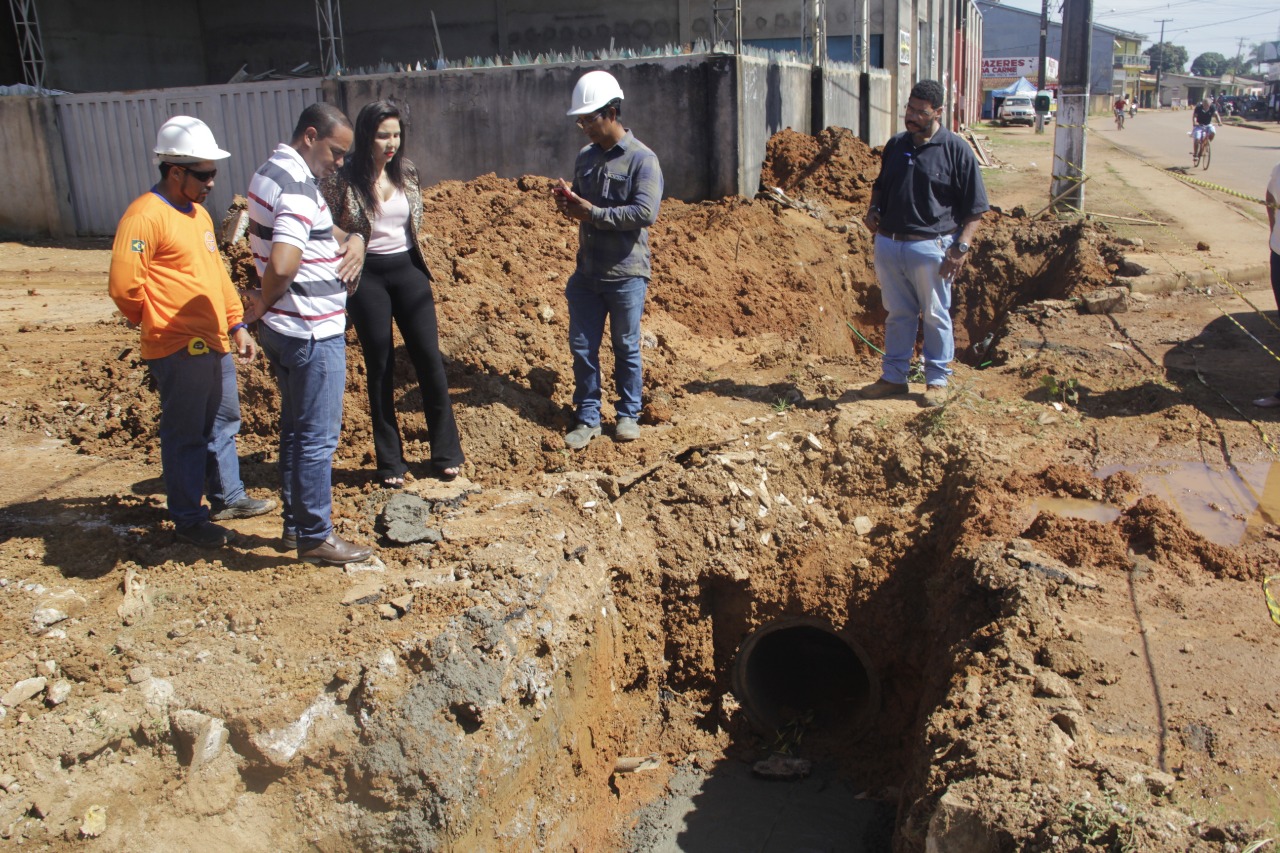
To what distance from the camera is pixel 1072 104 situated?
37.4 feet

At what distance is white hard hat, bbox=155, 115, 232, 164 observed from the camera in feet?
12.7

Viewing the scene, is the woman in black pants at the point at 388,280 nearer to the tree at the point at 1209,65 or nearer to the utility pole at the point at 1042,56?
the utility pole at the point at 1042,56

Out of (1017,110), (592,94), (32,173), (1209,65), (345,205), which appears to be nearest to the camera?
(345,205)

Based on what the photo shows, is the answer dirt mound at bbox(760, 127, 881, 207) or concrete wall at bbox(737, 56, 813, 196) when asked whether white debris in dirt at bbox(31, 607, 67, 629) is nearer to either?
concrete wall at bbox(737, 56, 813, 196)

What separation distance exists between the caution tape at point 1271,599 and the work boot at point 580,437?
342cm

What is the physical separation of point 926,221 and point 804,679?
2.89 m

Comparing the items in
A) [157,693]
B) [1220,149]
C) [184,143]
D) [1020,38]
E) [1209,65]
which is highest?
[1209,65]

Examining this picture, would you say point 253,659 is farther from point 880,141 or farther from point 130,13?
point 130,13

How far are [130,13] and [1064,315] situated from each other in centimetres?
1655

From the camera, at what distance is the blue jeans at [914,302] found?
5758 millimetres

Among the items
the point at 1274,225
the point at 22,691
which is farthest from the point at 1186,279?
the point at 22,691

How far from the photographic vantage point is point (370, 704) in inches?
140

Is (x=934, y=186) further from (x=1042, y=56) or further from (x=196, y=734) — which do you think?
(x=1042, y=56)

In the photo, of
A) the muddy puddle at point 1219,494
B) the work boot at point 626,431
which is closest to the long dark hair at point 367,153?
the work boot at point 626,431
